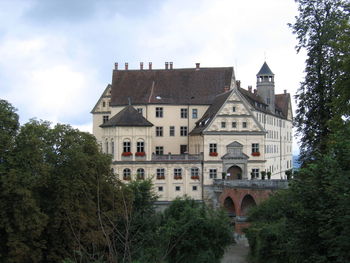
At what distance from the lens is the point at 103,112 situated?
58812mm

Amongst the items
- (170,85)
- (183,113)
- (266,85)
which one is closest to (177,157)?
(183,113)

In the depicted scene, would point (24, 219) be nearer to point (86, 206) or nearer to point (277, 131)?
point (86, 206)

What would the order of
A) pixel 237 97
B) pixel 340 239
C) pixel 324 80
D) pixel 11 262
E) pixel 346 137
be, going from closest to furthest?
1. pixel 340 239
2. pixel 346 137
3. pixel 11 262
4. pixel 324 80
5. pixel 237 97

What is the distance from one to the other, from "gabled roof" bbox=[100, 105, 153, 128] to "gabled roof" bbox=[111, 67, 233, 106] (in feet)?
11.6

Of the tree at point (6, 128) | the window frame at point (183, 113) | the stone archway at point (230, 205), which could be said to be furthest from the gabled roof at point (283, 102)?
the tree at point (6, 128)

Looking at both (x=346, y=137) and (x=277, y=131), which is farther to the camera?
(x=277, y=131)

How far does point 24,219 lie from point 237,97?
28.6 meters

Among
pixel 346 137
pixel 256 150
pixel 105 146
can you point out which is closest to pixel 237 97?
pixel 256 150

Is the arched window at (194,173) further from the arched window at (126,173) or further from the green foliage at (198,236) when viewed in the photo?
the green foliage at (198,236)

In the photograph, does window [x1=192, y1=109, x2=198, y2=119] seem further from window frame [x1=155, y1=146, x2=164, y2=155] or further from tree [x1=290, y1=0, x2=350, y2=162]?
tree [x1=290, y1=0, x2=350, y2=162]

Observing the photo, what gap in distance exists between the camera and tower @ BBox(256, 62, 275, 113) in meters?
66.8

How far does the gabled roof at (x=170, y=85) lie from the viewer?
180ft

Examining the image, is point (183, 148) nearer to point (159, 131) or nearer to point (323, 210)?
point (159, 131)

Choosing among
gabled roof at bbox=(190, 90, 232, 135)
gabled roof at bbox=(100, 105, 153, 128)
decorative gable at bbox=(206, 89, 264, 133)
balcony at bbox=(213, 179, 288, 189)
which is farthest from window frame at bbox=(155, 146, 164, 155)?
balcony at bbox=(213, 179, 288, 189)
